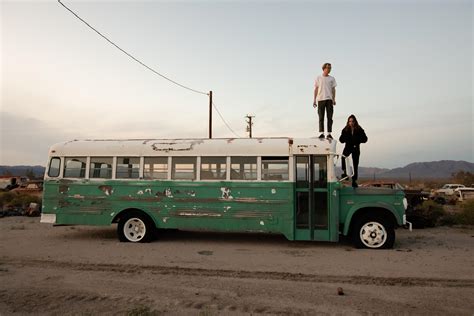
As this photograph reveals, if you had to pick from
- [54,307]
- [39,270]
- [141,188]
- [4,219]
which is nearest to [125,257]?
[39,270]

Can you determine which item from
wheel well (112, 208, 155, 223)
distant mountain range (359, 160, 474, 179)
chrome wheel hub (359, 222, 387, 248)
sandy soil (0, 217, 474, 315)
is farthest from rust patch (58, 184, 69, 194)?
distant mountain range (359, 160, 474, 179)

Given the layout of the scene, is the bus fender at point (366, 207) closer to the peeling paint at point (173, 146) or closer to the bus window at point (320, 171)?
the bus window at point (320, 171)

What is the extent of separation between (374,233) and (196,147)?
4.75 m

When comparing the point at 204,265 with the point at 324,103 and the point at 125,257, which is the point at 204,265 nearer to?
the point at 125,257

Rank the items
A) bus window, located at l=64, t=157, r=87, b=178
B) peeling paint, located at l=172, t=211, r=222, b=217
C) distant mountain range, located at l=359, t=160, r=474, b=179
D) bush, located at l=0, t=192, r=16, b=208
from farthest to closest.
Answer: distant mountain range, located at l=359, t=160, r=474, b=179, bush, located at l=0, t=192, r=16, b=208, bus window, located at l=64, t=157, r=87, b=178, peeling paint, located at l=172, t=211, r=222, b=217

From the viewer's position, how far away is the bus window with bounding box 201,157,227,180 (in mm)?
8930

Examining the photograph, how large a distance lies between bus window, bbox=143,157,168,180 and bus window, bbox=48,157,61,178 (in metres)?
2.50

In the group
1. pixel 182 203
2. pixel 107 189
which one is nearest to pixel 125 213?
pixel 107 189

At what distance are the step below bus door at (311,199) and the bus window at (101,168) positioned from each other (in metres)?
4.94

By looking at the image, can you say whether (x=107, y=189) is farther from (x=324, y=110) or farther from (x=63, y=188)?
(x=324, y=110)

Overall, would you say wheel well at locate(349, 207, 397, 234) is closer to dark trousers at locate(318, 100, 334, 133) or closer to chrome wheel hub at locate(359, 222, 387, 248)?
chrome wheel hub at locate(359, 222, 387, 248)

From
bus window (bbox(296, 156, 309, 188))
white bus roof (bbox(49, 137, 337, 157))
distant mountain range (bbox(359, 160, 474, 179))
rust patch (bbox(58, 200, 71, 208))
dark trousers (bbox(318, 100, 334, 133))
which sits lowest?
rust patch (bbox(58, 200, 71, 208))

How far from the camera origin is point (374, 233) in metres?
8.33

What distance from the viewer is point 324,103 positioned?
9.81 metres
